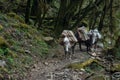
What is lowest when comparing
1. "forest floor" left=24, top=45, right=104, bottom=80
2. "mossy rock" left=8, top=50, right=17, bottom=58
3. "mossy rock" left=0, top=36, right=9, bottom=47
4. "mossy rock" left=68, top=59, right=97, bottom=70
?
"forest floor" left=24, top=45, right=104, bottom=80

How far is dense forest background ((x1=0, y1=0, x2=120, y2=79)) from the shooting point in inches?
631

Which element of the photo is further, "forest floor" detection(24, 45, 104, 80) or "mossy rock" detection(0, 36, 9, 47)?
"mossy rock" detection(0, 36, 9, 47)

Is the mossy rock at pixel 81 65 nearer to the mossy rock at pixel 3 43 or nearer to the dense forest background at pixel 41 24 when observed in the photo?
the dense forest background at pixel 41 24

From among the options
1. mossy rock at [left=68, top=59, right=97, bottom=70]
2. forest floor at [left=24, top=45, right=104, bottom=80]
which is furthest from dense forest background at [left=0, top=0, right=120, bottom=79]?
mossy rock at [left=68, top=59, right=97, bottom=70]

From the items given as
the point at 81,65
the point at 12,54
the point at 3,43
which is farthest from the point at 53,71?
the point at 3,43

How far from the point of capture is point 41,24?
26.4m

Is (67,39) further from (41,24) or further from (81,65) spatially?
(41,24)

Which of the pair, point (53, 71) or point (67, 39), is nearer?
point (53, 71)

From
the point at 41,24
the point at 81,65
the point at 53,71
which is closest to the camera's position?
the point at 53,71

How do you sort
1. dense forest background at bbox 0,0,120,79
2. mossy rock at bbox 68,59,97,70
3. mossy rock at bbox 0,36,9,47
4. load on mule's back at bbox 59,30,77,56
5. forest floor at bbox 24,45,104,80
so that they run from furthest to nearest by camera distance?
load on mule's back at bbox 59,30,77,56, dense forest background at bbox 0,0,120,79, mossy rock at bbox 0,36,9,47, mossy rock at bbox 68,59,97,70, forest floor at bbox 24,45,104,80

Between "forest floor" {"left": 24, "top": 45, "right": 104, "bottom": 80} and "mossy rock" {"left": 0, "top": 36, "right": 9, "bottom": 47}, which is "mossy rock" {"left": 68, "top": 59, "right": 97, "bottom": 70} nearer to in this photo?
"forest floor" {"left": 24, "top": 45, "right": 104, "bottom": 80}

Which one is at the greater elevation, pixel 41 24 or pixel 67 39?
pixel 67 39

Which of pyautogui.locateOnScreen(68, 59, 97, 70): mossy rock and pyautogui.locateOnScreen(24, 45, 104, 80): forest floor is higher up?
pyautogui.locateOnScreen(68, 59, 97, 70): mossy rock

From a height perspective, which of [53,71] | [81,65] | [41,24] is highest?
[41,24]
